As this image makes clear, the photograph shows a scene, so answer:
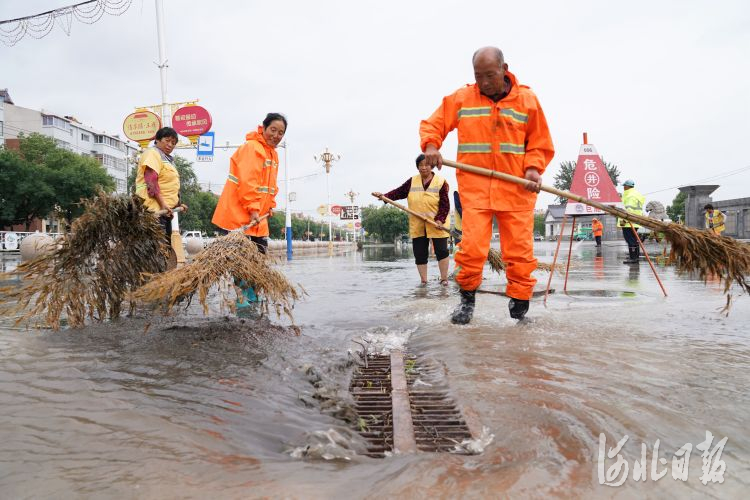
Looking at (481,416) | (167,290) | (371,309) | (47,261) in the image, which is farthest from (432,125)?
(47,261)

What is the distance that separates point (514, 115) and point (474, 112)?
1.00ft

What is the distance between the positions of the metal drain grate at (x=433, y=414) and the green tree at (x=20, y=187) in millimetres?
41944

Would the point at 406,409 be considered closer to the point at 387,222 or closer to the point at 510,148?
the point at 510,148

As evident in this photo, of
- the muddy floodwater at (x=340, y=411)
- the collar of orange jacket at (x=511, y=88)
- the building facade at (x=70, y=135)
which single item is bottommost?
the muddy floodwater at (x=340, y=411)

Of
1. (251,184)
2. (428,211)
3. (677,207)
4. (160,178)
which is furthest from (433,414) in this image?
(677,207)

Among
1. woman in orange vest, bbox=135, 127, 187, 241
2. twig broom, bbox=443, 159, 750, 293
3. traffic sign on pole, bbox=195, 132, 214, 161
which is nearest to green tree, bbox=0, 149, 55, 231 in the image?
traffic sign on pole, bbox=195, 132, 214, 161

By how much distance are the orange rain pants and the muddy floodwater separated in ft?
1.25

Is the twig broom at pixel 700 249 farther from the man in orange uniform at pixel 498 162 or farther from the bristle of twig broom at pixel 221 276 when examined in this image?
the bristle of twig broom at pixel 221 276

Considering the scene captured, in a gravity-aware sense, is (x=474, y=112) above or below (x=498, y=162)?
above

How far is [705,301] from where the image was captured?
4.38 meters

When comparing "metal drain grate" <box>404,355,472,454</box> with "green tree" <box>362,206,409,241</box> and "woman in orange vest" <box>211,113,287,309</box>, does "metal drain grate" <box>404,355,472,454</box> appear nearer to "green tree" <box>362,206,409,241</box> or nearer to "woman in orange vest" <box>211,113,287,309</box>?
"woman in orange vest" <box>211,113,287,309</box>

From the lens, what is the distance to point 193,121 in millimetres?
15953

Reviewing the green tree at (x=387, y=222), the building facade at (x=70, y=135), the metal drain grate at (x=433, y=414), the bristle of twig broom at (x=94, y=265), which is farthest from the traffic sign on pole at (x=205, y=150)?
the green tree at (x=387, y=222)

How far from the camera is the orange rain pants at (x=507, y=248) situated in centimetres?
352
